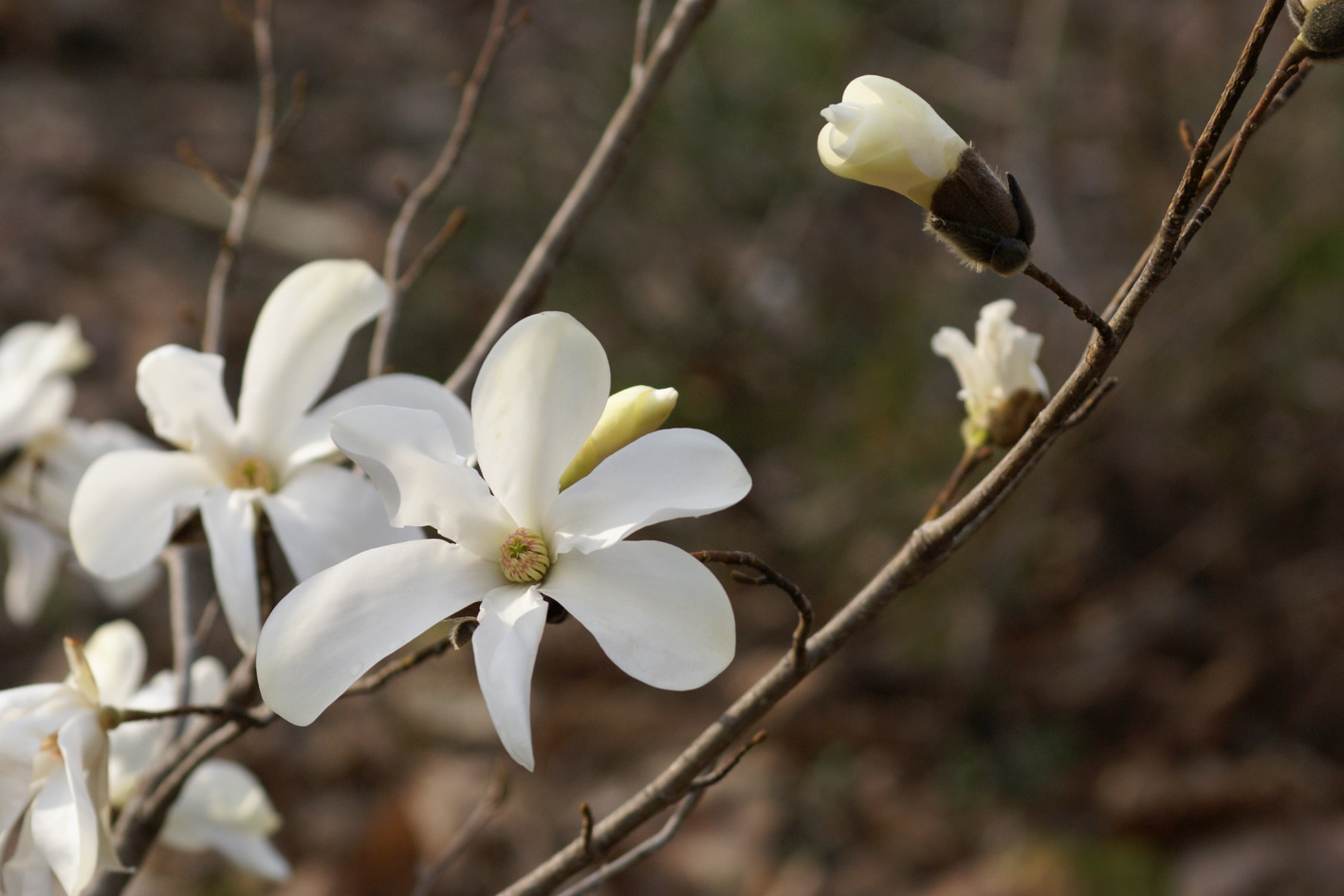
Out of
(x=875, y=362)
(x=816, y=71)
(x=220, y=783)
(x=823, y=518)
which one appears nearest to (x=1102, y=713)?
(x=823, y=518)

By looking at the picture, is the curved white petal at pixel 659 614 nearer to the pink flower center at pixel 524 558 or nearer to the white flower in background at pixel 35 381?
the pink flower center at pixel 524 558

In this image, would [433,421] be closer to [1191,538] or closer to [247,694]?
[247,694]

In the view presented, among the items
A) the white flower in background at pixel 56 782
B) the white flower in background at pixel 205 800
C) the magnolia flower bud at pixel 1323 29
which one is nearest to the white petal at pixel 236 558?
the white flower in background at pixel 56 782

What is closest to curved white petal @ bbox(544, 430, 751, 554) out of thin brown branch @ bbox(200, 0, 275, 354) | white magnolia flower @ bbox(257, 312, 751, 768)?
white magnolia flower @ bbox(257, 312, 751, 768)

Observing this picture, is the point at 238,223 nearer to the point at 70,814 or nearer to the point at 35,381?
the point at 35,381

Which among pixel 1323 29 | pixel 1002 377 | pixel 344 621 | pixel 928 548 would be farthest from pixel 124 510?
pixel 1323 29

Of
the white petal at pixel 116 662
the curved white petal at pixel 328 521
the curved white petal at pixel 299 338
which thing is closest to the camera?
the curved white petal at pixel 328 521
